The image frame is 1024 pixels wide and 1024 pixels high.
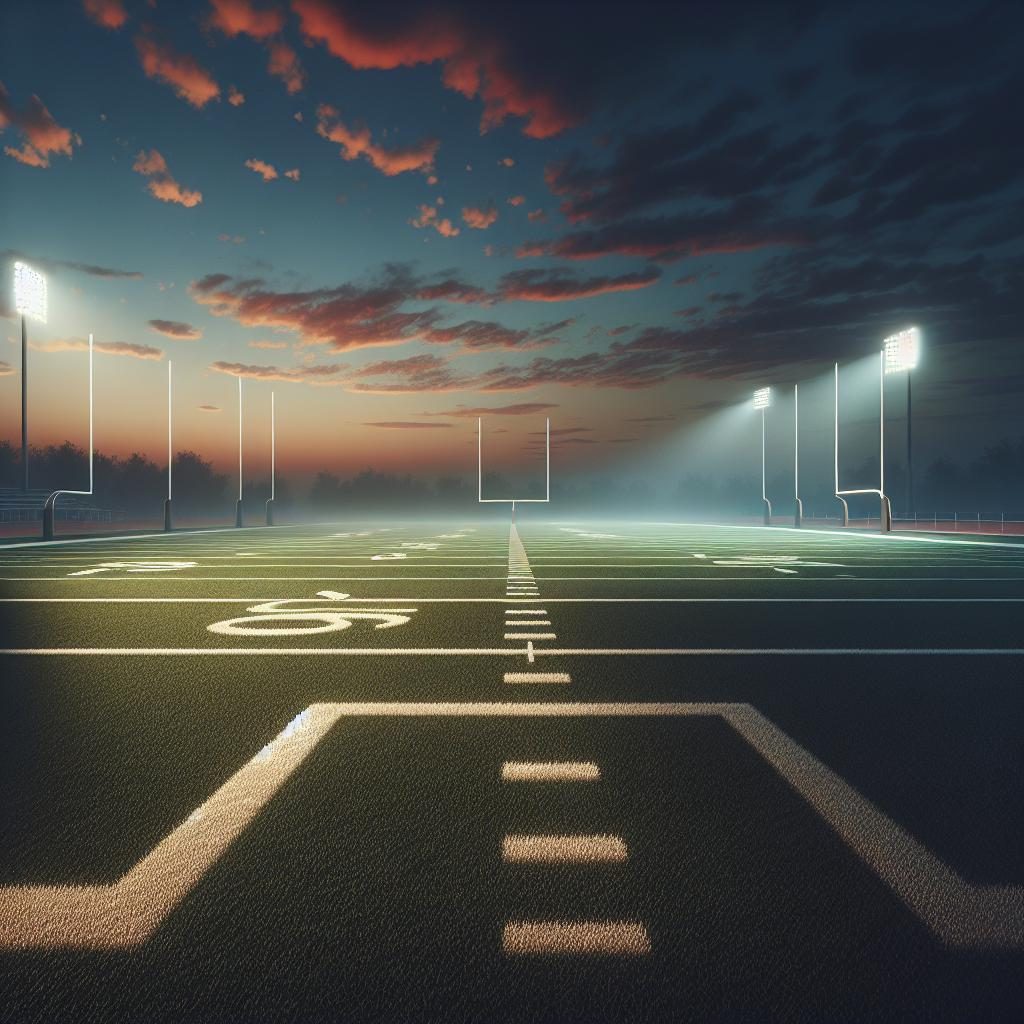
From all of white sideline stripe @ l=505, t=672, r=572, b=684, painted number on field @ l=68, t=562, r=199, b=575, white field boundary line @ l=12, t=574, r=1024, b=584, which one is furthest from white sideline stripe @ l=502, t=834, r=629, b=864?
painted number on field @ l=68, t=562, r=199, b=575

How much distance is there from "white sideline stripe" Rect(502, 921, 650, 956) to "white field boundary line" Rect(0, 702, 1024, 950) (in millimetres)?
860

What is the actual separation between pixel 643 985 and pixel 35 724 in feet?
12.5

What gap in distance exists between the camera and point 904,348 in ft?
110

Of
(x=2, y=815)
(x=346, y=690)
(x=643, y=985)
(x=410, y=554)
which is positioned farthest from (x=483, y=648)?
(x=410, y=554)

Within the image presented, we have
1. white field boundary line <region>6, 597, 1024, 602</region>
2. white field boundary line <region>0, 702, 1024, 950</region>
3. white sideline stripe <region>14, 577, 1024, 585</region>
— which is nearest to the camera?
white field boundary line <region>0, 702, 1024, 950</region>

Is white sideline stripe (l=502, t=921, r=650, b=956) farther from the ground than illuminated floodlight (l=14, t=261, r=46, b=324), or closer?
closer

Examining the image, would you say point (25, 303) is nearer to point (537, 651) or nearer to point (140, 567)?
point (140, 567)

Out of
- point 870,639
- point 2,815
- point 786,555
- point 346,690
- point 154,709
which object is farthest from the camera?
point 786,555

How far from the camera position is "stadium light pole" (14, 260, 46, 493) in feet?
89.0

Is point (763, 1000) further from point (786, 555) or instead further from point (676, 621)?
point (786, 555)

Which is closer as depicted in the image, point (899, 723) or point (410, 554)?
point (899, 723)

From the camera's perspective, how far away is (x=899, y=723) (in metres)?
4.71

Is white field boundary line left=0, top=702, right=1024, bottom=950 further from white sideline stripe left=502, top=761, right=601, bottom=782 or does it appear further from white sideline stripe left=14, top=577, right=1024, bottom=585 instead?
white sideline stripe left=14, top=577, right=1024, bottom=585

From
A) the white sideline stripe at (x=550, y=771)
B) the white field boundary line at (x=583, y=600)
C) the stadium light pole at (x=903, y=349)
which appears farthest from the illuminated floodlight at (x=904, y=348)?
the white sideline stripe at (x=550, y=771)
